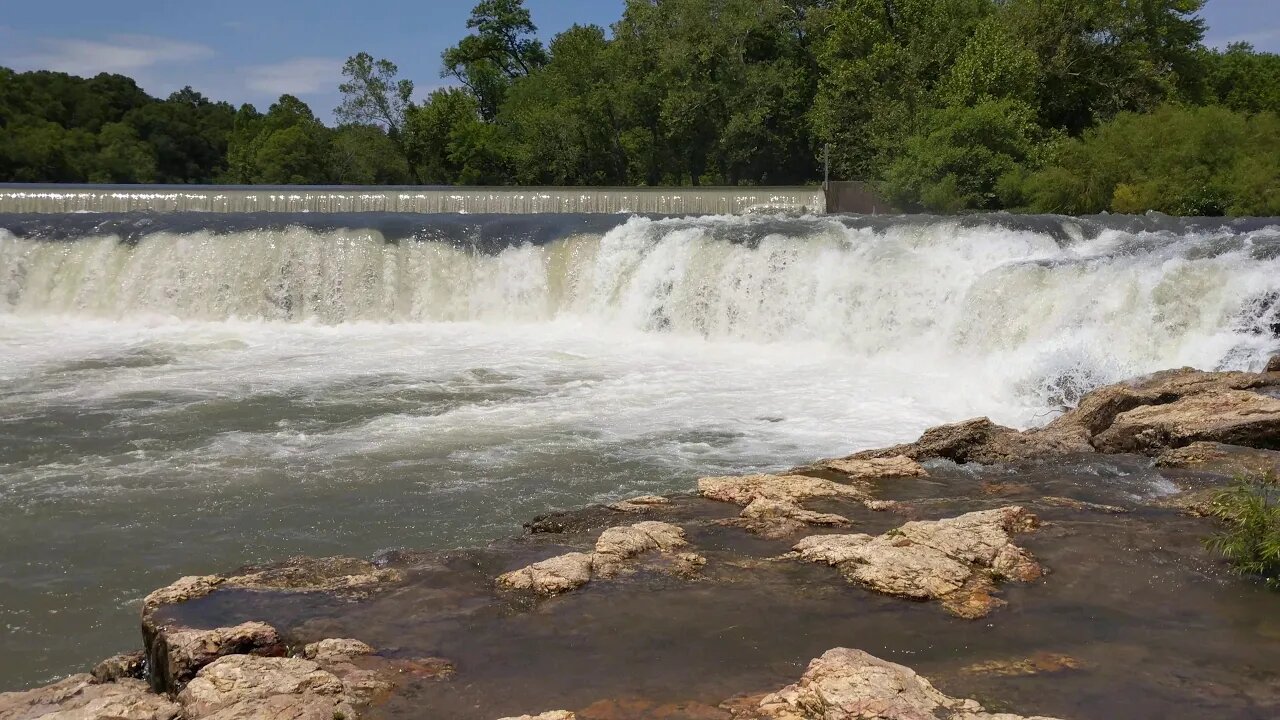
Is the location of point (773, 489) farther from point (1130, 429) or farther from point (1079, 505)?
point (1130, 429)

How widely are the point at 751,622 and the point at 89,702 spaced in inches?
101

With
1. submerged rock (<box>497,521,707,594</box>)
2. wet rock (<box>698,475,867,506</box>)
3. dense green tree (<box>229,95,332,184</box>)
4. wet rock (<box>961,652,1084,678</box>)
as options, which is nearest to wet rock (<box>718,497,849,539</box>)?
wet rock (<box>698,475,867,506</box>)

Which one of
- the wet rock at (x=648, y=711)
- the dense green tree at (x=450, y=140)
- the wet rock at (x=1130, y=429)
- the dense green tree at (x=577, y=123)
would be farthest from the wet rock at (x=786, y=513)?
the dense green tree at (x=450, y=140)

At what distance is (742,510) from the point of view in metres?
6.48

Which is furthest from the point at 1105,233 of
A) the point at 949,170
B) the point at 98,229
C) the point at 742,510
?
the point at 98,229

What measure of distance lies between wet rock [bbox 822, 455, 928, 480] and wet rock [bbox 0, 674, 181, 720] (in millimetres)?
4568

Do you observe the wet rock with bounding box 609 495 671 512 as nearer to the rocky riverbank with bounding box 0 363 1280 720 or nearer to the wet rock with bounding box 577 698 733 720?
the rocky riverbank with bounding box 0 363 1280 720

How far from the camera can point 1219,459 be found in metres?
7.33

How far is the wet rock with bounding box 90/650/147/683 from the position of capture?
15.0ft

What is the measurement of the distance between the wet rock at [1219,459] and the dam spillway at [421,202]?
17.4m

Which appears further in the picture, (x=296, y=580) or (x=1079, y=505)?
(x=1079, y=505)

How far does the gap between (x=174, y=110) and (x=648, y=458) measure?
61804 mm

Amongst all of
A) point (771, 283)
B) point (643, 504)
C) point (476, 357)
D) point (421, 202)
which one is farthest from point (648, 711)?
point (421, 202)

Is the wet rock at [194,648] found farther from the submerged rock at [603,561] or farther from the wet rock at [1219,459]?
the wet rock at [1219,459]
